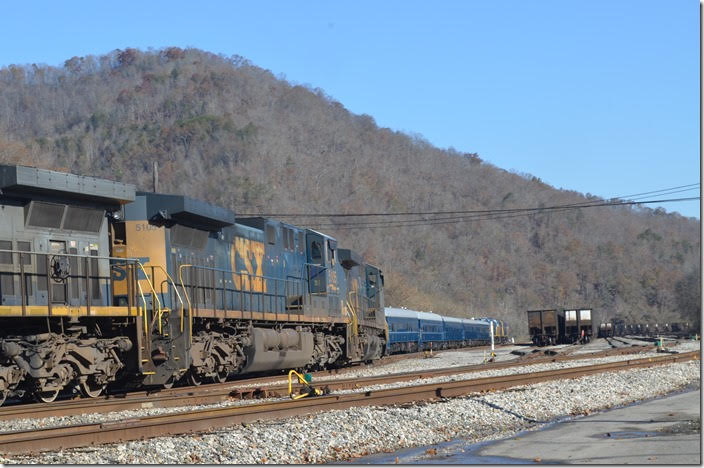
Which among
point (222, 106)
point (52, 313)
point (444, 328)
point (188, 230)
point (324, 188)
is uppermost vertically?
point (222, 106)

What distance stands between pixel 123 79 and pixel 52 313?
17467 centimetres

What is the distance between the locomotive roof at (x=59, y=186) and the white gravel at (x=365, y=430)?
153 inches

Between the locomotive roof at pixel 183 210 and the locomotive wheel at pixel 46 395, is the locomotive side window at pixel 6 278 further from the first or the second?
A: the locomotive roof at pixel 183 210

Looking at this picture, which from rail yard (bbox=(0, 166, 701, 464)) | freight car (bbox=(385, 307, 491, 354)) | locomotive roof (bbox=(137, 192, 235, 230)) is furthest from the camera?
freight car (bbox=(385, 307, 491, 354))

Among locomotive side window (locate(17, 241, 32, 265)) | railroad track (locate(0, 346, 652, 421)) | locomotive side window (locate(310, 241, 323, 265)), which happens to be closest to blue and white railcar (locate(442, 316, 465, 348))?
locomotive side window (locate(310, 241, 323, 265))

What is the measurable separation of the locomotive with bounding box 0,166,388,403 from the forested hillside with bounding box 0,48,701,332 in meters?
54.1

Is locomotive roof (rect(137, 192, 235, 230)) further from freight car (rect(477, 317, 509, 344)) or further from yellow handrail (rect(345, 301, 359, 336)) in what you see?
freight car (rect(477, 317, 509, 344))

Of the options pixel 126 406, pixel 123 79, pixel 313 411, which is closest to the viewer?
pixel 313 411

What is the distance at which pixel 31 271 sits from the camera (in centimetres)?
1385

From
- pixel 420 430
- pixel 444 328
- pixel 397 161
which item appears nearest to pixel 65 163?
pixel 397 161

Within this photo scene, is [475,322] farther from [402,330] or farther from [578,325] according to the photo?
[402,330]

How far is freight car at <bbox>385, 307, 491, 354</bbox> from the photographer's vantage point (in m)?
41.4

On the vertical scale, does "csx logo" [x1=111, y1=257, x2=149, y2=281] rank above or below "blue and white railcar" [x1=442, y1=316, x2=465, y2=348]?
above

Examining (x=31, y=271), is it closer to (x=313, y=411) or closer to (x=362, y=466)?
(x=313, y=411)
